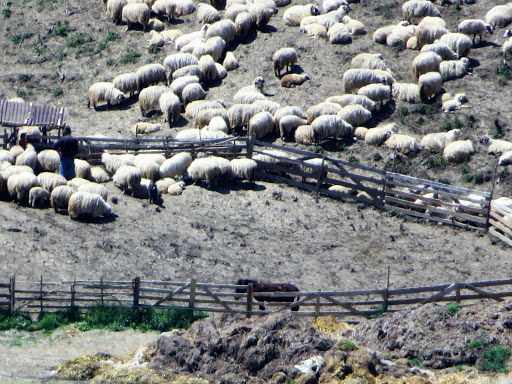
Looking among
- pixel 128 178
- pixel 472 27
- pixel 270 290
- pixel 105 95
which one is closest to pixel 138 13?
pixel 105 95

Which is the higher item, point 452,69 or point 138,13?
point 138,13

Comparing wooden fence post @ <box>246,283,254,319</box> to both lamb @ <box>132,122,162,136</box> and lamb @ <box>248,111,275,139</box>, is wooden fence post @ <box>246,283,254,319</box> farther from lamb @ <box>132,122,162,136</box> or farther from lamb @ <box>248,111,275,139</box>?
lamb @ <box>132,122,162,136</box>

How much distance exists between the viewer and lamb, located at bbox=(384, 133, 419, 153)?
27.5 metres

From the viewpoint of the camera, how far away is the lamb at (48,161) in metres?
25.0

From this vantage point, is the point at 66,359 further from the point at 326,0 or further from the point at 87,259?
the point at 326,0

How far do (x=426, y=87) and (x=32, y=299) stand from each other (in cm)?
1577

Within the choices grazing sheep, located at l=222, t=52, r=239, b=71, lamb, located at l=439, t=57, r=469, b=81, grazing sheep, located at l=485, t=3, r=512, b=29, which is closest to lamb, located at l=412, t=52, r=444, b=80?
lamb, located at l=439, t=57, r=469, b=81

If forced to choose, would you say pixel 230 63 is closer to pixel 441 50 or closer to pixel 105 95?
pixel 105 95

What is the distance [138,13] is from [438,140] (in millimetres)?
13112

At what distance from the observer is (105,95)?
31.2 m

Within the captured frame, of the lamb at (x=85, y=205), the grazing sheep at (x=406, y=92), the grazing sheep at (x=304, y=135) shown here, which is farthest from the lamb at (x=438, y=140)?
the lamb at (x=85, y=205)

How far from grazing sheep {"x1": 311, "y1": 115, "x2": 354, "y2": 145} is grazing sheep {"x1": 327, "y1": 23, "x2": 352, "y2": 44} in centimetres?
622

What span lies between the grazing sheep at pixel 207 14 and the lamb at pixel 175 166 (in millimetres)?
10272

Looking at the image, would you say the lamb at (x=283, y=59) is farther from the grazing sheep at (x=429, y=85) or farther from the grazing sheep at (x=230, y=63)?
the grazing sheep at (x=429, y=85)
